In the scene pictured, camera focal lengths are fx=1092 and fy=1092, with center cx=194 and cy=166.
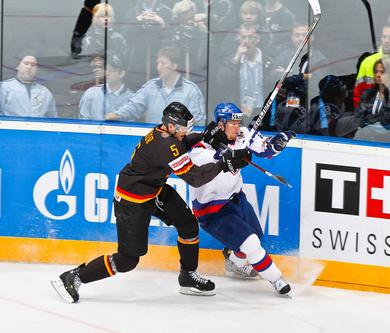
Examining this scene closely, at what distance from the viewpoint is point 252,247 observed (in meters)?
5.53

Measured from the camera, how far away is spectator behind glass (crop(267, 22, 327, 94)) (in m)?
5.84

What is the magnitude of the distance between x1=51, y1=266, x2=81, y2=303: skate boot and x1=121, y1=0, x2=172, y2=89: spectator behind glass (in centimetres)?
127

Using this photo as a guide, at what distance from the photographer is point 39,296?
5.60 m

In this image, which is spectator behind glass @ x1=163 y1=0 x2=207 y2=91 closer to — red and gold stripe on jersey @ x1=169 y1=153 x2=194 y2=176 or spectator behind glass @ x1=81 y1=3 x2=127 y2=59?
spectator behind glass @ x1=81 y1=3 x2=127 y2=59

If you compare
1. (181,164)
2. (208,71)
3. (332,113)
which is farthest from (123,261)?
(332,113)

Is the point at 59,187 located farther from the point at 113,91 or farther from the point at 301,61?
the point at 301,61

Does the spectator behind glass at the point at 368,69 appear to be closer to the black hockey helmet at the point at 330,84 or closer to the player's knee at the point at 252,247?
the black hockey helmet at the point at 330,84

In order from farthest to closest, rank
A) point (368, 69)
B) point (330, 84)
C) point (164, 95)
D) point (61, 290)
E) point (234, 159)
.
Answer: point (164, 95) < point (330, 84) < point (368, 69) < point (61, 290) < point (234, 159)

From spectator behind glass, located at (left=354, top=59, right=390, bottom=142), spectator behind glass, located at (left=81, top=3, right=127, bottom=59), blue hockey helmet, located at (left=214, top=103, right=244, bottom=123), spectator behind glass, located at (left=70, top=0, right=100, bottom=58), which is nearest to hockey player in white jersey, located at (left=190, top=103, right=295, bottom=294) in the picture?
blue hockey helmet, located at (left=214, top=103, right=244, bottom=123)

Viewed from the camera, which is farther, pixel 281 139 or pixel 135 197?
pixel 281 139

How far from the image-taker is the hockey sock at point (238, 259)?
19.1 ft

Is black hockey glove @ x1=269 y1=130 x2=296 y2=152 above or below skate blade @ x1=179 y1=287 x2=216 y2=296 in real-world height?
above

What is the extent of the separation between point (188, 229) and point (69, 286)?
676 mm

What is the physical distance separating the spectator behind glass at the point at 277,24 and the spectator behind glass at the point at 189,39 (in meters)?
0.37
